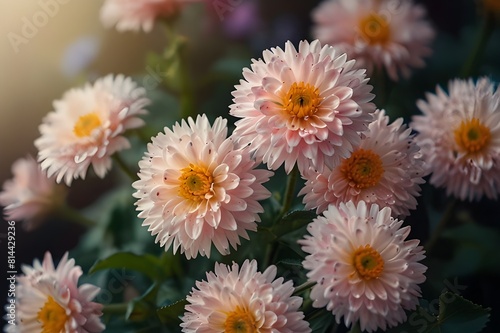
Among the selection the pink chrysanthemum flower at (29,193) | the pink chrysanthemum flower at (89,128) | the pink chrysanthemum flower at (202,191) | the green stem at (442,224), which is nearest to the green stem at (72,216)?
the pink chrysanthemum flower at (29,193)

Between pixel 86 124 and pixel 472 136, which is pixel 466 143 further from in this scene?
pixel 86 124

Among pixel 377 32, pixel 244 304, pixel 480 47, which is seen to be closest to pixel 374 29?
pixel 377 32

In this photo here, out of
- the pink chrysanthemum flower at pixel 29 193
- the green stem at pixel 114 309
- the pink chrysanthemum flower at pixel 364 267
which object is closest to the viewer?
the pink chrysanthemum flower at pixel 364 267

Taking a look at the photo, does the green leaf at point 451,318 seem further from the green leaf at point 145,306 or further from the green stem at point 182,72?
the green stem at point 182,72

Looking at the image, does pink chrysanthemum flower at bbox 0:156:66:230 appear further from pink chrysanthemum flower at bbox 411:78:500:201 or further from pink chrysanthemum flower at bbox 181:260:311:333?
pink chrysanthemum flower at bbox 411:78:500:201

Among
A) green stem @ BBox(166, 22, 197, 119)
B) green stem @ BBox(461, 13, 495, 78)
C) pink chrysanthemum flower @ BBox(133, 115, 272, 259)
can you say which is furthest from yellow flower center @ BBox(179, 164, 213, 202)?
green stem @ BBox(461, 13, 495, 78)

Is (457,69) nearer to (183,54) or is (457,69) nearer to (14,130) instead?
(183,54)
